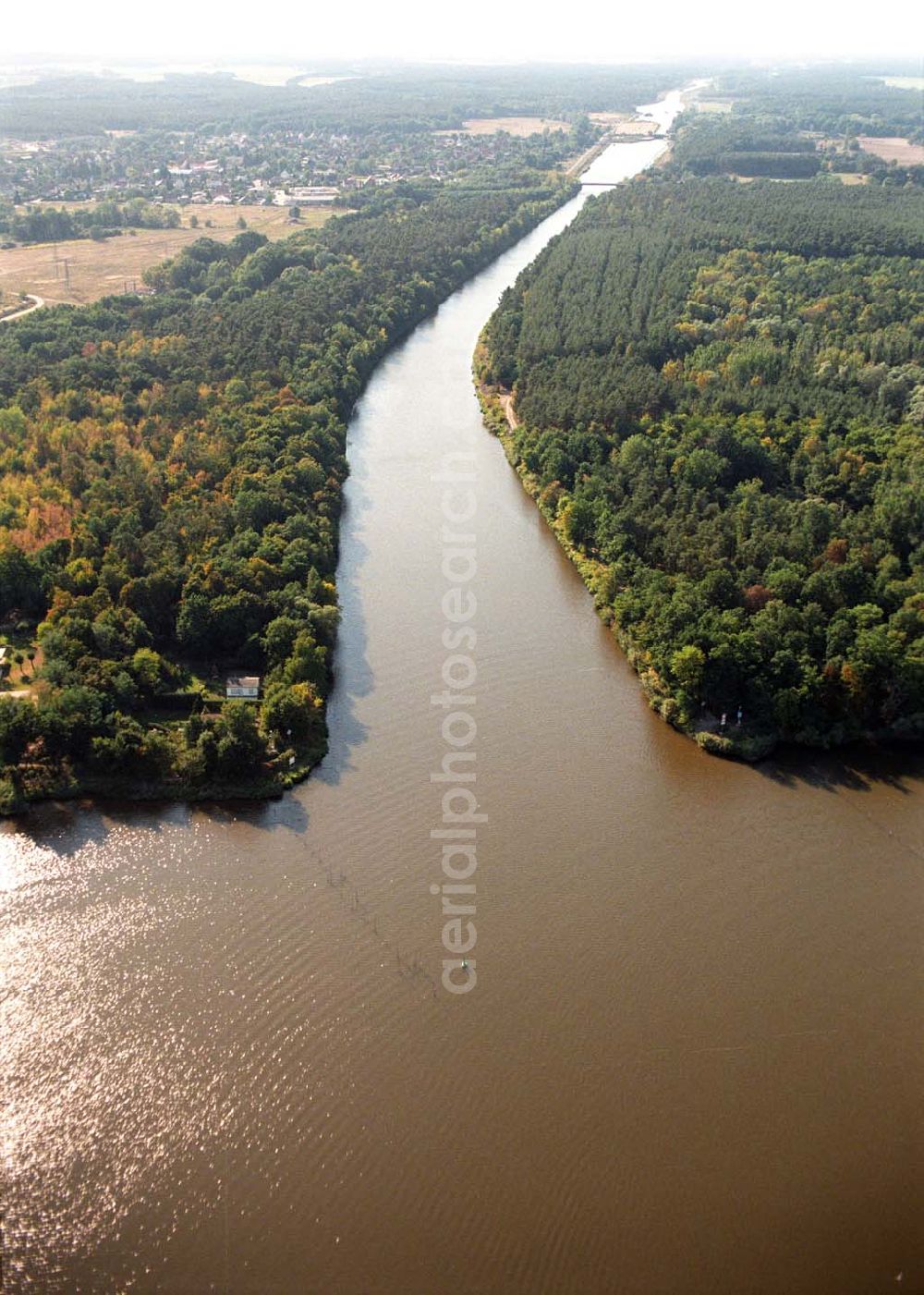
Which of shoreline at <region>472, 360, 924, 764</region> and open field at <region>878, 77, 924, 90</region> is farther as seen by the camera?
open field at <region>878, 77, 924, 90</region>

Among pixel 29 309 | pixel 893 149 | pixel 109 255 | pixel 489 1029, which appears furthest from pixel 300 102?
pixel 489 1029

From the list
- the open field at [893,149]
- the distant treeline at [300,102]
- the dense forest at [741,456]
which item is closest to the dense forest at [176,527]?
the dense forest at [741,456]

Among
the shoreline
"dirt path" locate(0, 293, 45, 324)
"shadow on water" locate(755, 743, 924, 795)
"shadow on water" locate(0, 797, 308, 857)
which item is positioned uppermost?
"dirt path" locate(0, 293, 45, 324)

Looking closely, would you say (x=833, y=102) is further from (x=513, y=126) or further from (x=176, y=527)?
(x=176, y=527)

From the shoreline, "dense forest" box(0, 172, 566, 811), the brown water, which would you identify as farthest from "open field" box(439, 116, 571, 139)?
the brown water

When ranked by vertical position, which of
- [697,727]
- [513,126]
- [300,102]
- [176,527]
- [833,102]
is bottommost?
[697,727]

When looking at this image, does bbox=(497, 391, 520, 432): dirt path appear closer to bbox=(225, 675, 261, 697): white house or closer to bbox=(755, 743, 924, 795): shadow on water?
bbox=(225, 675, 261, 697): white house
